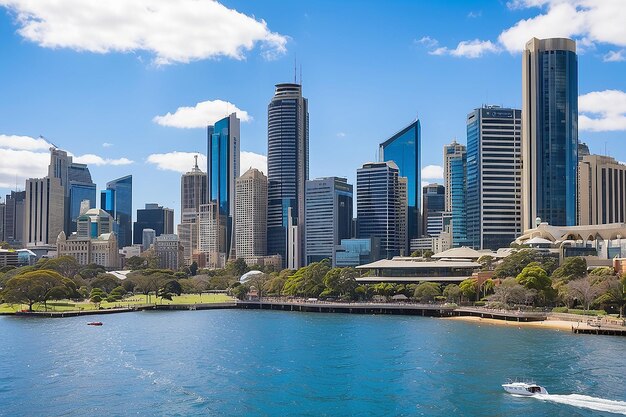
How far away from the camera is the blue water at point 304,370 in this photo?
61.2m

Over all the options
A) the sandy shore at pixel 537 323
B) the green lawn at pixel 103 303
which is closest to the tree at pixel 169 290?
the green lawn at pixel 103 303

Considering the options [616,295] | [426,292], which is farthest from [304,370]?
[426,292]

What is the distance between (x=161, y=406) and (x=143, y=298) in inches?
5255

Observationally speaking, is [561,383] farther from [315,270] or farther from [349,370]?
[315,270]

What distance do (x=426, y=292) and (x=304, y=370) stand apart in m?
83.8

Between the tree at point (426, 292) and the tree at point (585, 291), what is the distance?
35099 mm

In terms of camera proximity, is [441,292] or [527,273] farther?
[441,292]

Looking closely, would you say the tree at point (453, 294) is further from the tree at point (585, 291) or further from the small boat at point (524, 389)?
the small boat at point (524, 389)

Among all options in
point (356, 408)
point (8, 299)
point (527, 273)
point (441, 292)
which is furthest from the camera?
point (441, 292)

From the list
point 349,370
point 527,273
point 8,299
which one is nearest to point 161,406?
point 349,370

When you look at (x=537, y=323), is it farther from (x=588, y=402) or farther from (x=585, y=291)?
(x=588, y=402)

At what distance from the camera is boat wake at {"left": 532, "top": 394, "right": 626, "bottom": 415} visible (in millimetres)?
58312

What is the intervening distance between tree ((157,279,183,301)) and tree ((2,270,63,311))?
3309cm

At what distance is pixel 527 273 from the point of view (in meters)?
136
